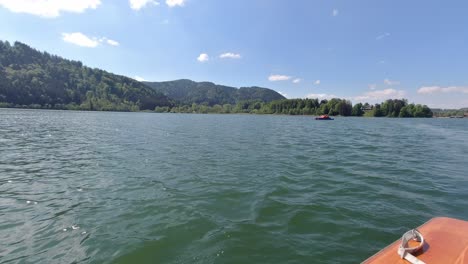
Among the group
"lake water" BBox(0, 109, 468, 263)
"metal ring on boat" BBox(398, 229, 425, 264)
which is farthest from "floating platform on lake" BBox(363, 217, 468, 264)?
"lake water" BBox(0, 109, 468, 263)

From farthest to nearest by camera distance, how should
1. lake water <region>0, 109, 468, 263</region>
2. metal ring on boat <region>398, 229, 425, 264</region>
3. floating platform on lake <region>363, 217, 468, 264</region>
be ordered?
lake water <region>0, 109, 468, 263</region>, floating platform on lake <region>363, 217, 468, 264</region>, metal ring on boat <region>398, 229, 425, 264</region>

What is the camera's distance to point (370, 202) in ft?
36.3

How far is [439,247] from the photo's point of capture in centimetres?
528

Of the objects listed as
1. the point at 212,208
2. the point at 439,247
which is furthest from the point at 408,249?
the point at 212,208

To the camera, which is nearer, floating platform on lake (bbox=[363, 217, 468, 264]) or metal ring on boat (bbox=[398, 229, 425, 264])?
metal ring on boat (bbox=[398, 229, 425, 264])

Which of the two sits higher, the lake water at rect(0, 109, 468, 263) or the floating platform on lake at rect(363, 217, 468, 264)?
the floating platform on lake at rect(363, 217, 468, 264)

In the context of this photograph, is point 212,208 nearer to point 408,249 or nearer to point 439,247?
point 408,249

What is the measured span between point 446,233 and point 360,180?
927cm

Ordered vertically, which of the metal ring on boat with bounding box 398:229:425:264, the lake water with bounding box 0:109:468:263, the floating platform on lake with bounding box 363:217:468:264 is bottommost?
the lake water with bounding box 0:109:468:263

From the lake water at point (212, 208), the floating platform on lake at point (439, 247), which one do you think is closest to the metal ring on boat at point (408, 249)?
the floating platform on lake at point (439, 247)

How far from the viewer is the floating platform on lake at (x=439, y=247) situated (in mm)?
Result: 4832

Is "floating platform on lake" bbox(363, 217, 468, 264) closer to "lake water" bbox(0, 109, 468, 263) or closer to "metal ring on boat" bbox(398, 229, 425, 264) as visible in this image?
"metal ring on boat" bbox(398, 229, 425, 264)

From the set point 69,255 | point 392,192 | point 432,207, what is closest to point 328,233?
point 432,207

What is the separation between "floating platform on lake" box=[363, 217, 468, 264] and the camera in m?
4.83
